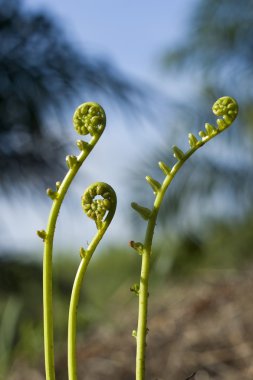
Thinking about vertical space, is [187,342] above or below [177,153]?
above

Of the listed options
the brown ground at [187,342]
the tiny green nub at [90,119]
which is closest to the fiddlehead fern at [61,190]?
the tiny green nub at [90,119]

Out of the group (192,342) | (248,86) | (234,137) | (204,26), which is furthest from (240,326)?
(204,26)

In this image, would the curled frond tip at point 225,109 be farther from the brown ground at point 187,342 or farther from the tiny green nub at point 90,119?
the brown ground at point 187,342

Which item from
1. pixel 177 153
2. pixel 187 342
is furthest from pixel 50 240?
pixel 187 342

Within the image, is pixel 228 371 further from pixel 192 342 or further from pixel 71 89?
pixel 71 89

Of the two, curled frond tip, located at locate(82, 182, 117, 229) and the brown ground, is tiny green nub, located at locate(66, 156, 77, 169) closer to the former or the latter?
curled frond tip, located at locate(82, 182, 117, 229)

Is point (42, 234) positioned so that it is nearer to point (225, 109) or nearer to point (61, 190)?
point (61, 190)

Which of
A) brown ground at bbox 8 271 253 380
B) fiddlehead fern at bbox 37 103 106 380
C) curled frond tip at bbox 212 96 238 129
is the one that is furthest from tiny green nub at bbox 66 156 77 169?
brown ground at bbox 8 271 253 380

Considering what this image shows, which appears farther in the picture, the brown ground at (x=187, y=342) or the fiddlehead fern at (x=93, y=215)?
the brown ground at (x=187, y=342)
